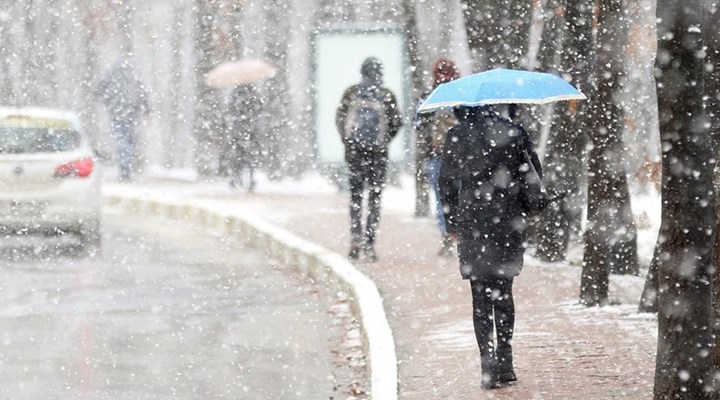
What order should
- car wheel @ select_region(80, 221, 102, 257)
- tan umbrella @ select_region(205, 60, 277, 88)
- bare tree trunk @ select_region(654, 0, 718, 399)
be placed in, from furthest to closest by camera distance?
tan umbrella @ select_region(205, 60, 277, 88) → car wheel @ select_region(80, 221, 102, 257) → bare tree trunk @ select_region(654, 0, 718, 399)

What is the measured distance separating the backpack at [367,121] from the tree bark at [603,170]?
3.23 metres

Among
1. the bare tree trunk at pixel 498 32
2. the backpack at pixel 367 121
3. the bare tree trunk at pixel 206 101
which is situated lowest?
the bare tree trunk at pixel 206 101

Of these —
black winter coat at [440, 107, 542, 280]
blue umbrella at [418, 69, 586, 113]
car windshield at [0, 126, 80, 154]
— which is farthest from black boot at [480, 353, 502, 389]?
car windshield at [0, 126, 80, 154]

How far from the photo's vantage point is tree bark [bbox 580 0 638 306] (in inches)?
497

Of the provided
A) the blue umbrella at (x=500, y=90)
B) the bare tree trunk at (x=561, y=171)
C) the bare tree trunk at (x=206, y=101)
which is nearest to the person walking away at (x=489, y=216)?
the blue umbrella at (x=500, y=90)

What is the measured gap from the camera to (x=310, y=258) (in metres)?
15.9

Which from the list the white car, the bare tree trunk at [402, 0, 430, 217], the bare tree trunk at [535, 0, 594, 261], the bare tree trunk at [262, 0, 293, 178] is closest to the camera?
the bare tree trunk at [535, 0, 594, 261]

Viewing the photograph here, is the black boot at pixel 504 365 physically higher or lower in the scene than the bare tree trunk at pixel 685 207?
lower

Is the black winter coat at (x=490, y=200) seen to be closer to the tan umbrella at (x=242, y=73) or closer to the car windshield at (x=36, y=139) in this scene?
the car windshield at (x=36, y=139)

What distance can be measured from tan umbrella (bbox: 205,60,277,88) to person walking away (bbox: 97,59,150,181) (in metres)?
2.02

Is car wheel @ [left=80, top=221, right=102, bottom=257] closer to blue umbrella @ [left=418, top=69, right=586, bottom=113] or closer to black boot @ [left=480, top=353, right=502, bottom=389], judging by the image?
blue umbrella @ [left=418, top=69, right=586, bottom=113]

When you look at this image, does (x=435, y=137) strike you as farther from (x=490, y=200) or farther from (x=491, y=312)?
(x=490, y=200)

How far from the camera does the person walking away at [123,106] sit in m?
28.4

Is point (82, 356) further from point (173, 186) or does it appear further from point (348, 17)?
point (348, 17)
